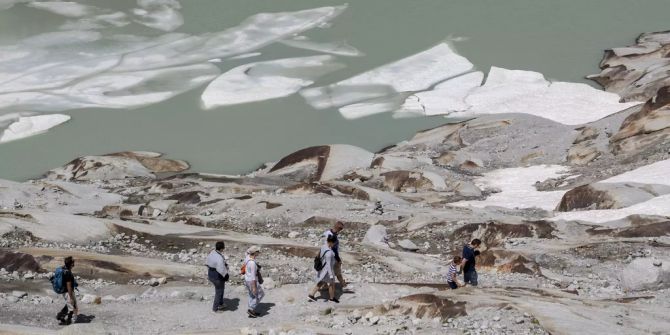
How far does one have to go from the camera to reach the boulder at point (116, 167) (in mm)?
42312

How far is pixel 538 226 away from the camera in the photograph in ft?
80.8

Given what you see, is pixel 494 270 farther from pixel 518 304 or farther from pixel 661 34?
pixel 661 34

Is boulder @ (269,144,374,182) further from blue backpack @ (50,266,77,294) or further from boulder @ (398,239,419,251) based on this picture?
blue backpack @ (50,266,77,294)

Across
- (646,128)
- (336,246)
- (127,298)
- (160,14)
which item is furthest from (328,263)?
(160,14)

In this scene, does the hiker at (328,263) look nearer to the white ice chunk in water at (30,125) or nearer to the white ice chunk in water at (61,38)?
the white ice chunk in water at (30,125)

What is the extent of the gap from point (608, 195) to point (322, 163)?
49.0ft

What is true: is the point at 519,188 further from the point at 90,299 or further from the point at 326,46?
the point at 326,46

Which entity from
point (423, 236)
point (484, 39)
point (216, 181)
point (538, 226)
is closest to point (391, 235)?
point (423, 236)

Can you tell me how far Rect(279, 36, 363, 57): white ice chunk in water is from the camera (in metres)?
63.0

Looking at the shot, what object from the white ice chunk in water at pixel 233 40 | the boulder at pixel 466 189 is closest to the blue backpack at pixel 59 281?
the boulder at pixel 466 189

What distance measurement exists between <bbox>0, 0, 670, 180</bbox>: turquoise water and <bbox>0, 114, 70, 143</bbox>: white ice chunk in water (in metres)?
0.75

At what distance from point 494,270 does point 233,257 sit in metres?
6.11

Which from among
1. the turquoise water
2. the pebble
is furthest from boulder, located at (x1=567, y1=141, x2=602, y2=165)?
the pebble

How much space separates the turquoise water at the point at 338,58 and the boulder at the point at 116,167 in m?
1.59
